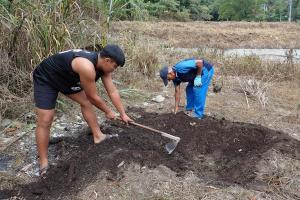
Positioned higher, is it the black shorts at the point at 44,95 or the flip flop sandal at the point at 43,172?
the black shorts at the point at 44,95

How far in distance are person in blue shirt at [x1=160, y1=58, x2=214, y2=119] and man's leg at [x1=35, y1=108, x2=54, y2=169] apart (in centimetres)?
177

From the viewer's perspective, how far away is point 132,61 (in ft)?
24.6

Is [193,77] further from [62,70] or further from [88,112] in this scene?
[62,70]

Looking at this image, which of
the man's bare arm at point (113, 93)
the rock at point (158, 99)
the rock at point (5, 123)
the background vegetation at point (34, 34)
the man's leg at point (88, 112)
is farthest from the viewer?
the rock at point (158, 99)

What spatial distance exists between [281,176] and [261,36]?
18.1 meters

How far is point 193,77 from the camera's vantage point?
5.57 metres

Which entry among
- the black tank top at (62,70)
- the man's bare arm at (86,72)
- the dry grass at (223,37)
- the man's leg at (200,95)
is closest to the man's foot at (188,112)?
the man's leg at (200,95)

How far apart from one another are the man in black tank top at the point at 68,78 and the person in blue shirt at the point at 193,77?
4.44 feet

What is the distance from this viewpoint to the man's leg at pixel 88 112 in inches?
172

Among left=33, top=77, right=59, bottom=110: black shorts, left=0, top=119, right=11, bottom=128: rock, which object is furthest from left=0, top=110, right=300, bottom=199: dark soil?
left=0, top=119, right=11, bottom=128: rock

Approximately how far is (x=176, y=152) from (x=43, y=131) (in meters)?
1.41

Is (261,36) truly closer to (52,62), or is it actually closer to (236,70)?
(236,70)

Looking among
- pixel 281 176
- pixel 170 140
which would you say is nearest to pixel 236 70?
pixel 170 140

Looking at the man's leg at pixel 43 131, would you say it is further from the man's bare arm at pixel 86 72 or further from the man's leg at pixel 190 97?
the man's leg at pixel 190 97
